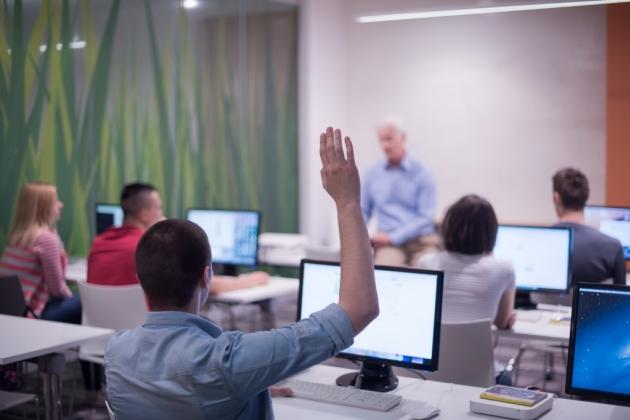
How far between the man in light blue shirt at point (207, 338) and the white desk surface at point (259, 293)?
310 centimetres

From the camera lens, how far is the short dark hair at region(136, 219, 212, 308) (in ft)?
6.34

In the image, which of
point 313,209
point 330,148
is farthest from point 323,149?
point 313,209

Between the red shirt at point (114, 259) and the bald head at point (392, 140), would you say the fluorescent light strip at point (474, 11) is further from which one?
the red shirt at point (114, 259)

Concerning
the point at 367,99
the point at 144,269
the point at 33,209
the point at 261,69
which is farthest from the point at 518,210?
the point at 144,269

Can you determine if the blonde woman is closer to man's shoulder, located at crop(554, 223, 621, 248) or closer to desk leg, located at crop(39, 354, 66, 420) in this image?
desk leg, located at crop(39, 354, 66, 420)

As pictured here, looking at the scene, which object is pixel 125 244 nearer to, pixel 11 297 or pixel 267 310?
pixel 11 297

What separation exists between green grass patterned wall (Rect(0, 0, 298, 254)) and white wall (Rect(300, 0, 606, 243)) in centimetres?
39

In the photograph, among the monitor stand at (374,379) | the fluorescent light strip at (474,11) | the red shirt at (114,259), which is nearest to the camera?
the monitor stand at (374,379)

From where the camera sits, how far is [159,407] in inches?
74.6

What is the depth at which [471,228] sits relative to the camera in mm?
3809

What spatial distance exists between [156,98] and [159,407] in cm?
553

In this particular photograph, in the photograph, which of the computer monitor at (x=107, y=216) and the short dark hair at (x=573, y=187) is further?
the computer monitor at (x=107, y=216)

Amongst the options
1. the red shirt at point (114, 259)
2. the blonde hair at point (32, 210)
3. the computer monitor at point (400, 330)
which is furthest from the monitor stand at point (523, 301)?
the blonde hair at point (32, 210)

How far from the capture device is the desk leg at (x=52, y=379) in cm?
357
